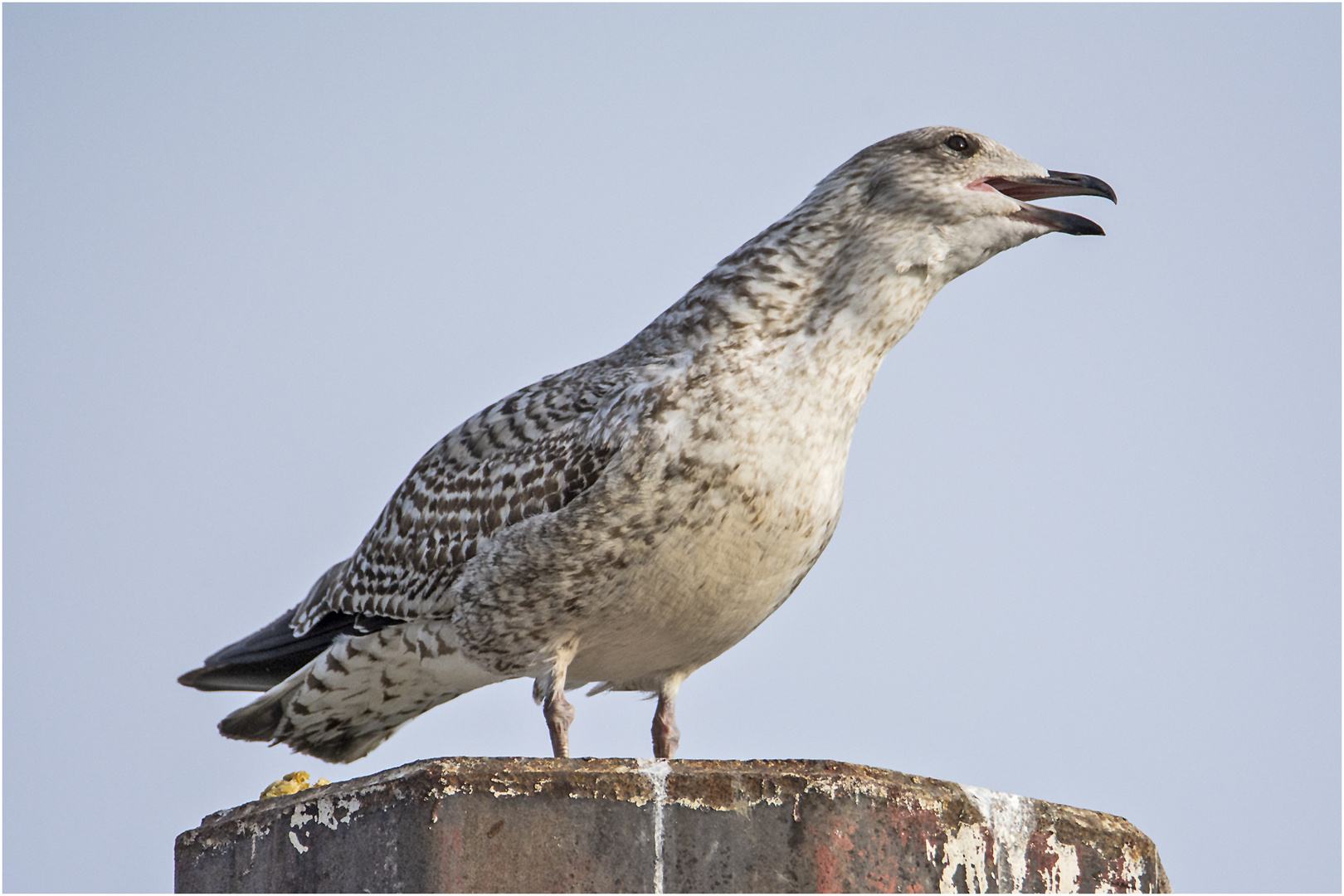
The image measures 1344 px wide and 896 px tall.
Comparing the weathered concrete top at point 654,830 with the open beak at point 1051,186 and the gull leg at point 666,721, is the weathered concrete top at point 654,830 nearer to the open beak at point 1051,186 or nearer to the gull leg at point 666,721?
the gull leg at point 666,721

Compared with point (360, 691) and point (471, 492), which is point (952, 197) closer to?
point (471, 492)

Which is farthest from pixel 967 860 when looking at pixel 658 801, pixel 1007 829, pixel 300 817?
pixel 300 817

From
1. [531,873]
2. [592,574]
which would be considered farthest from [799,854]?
[592,574]

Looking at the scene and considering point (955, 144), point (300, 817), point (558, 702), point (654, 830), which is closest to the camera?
point (654, 830)

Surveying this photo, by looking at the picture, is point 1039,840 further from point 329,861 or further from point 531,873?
point 329,861

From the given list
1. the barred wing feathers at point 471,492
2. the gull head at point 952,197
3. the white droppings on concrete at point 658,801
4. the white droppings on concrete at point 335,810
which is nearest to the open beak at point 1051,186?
the gull head at point 952,197

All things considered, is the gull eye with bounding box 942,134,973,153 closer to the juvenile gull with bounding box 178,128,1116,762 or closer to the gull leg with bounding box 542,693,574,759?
the juvenile gull with bounding box 178,128,1116,762
